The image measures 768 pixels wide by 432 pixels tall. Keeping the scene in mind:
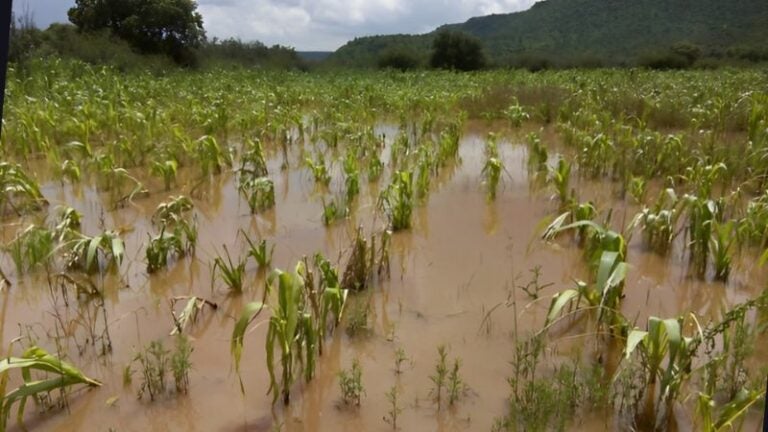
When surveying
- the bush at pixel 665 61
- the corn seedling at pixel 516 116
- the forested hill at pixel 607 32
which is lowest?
the corn seedling at pixel 516 116

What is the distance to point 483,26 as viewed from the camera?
40938 millimetres

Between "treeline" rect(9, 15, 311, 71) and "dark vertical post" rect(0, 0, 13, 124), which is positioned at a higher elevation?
"treeline" rect(9, 15, 311, 71)

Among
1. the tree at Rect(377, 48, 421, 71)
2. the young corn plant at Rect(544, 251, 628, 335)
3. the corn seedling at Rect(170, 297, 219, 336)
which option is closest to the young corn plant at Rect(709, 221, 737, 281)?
the young corn plant at Rect(544, 251, 628, 335)

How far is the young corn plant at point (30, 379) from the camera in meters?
2.07

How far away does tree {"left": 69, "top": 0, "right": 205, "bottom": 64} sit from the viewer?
13836mm

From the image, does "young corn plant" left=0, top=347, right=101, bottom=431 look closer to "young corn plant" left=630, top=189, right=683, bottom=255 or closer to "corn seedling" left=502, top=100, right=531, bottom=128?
"young corn plant" left=630, top=189, right=683, bottom=255

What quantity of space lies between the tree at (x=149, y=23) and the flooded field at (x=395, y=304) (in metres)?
8.84

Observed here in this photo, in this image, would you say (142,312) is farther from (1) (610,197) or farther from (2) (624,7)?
(2) (624,7)

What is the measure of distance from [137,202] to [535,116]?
647cm

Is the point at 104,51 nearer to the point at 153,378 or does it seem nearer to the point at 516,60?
the point at 153,378

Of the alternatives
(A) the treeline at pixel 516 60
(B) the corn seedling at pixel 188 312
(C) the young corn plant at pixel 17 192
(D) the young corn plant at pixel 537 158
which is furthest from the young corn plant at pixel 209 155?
(A) the treeline at pixel 516 60

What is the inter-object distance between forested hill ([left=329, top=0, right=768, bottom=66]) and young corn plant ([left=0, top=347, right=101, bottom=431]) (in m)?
24.8

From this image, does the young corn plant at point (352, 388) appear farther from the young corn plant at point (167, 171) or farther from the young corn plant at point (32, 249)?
the young corn plant at point (167, 171)

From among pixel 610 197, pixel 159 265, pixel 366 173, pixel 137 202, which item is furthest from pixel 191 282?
pixel 610 197
